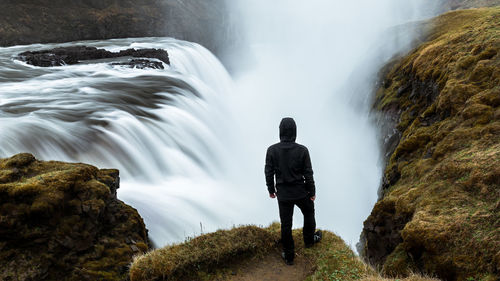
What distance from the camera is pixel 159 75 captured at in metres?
24.1

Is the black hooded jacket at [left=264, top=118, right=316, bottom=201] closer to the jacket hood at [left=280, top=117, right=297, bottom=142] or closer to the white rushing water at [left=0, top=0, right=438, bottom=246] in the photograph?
the jacket hood at [left=280, top=117, right=297, bottom=142]

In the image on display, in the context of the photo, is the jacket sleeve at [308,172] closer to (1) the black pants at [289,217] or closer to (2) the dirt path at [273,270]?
(1) the black pants at [289,217]

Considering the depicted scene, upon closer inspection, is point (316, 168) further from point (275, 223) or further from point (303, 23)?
point (303, 23)

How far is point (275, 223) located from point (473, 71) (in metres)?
7.35

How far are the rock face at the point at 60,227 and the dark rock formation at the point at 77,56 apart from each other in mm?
20156

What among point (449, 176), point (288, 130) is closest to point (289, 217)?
point (288, 130)

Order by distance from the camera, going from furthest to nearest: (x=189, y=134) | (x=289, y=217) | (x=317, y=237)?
(x=189, y=134)
(x=317, y=237)
(x=289, y=217)

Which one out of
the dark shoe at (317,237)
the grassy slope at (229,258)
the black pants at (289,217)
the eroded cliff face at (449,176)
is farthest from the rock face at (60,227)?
the eroded cliff face at (449,176)

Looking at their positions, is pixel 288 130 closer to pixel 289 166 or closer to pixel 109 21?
pixel 289 166

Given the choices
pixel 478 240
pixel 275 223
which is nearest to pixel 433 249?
pixel 478 240

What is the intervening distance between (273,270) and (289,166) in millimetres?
2074

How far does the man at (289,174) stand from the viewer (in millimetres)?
6629

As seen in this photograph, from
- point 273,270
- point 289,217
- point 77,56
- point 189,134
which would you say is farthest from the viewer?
point 77,56

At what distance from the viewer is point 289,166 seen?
662cm
